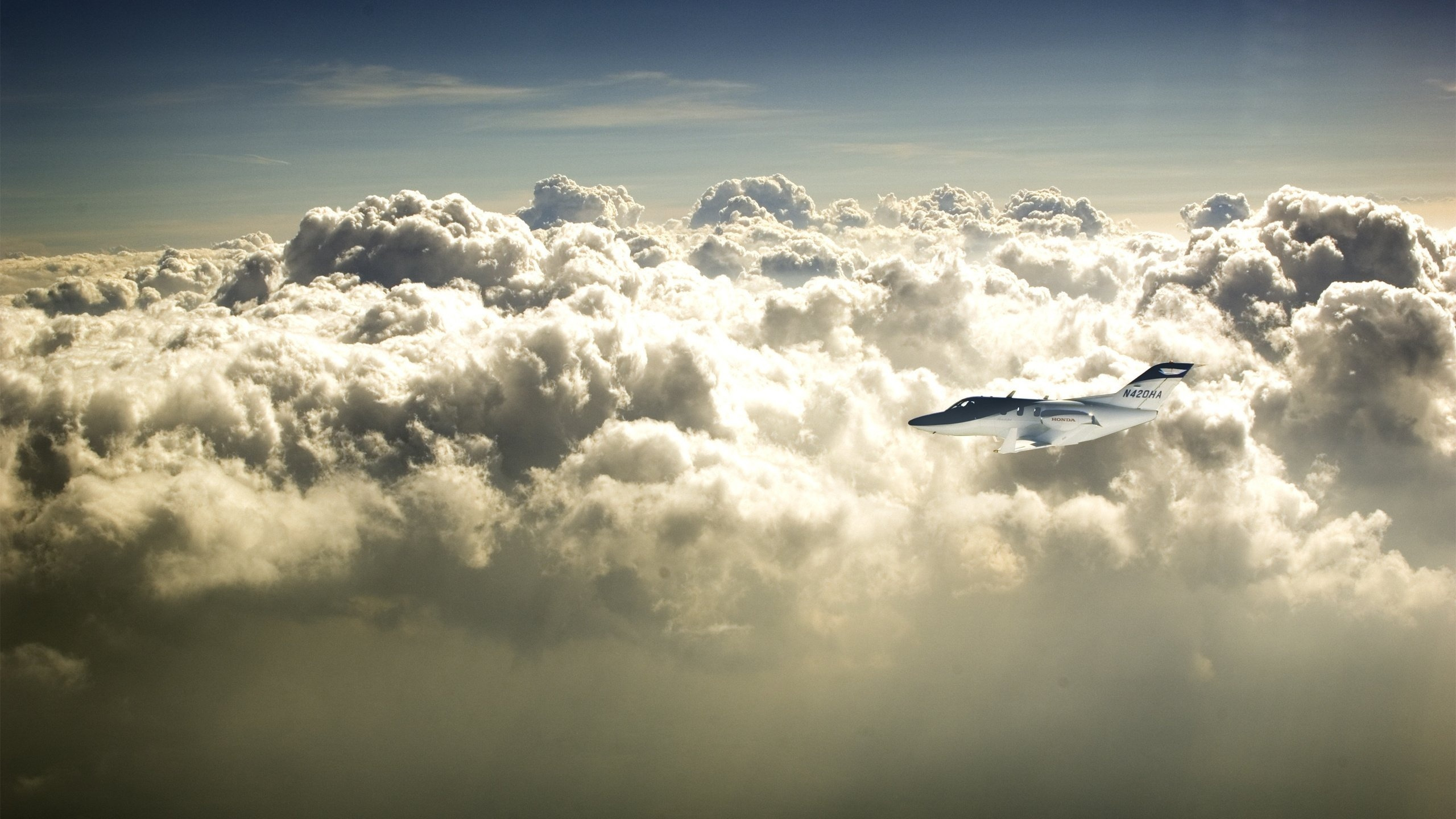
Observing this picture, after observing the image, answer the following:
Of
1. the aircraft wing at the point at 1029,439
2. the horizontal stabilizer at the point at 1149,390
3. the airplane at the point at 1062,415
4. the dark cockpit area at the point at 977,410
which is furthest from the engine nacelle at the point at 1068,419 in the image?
the horizontal stabilizer at the point at 1149,390

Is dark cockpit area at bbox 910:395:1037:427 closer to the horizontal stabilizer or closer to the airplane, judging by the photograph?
the airplane

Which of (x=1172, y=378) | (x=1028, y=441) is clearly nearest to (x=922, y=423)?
(x=1028, y=441)

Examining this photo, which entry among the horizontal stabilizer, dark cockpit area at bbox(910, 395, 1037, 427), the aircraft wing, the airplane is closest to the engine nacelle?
the airplane

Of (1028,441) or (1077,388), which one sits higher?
(1028,441)

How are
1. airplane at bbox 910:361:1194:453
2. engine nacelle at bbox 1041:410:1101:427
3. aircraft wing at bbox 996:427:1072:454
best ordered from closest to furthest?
→ 1. aircraft wing at bbox 996:427:1072:454
2. airplane at bbox 910:361:1194:453
3. engine nacelle at bbox 1041:410:1101:427

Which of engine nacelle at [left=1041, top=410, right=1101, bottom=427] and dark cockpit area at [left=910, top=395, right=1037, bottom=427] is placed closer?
engine nacelle at [left=1041, top=410, right=1101, bottom=427]

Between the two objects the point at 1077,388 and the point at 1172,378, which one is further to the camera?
the point at 1077,388

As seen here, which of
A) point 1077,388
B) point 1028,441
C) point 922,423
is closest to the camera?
point 1028,441

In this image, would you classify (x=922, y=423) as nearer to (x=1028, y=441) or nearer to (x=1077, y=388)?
(x=1028, y=441)

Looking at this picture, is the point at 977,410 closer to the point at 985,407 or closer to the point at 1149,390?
the point at 985,407
